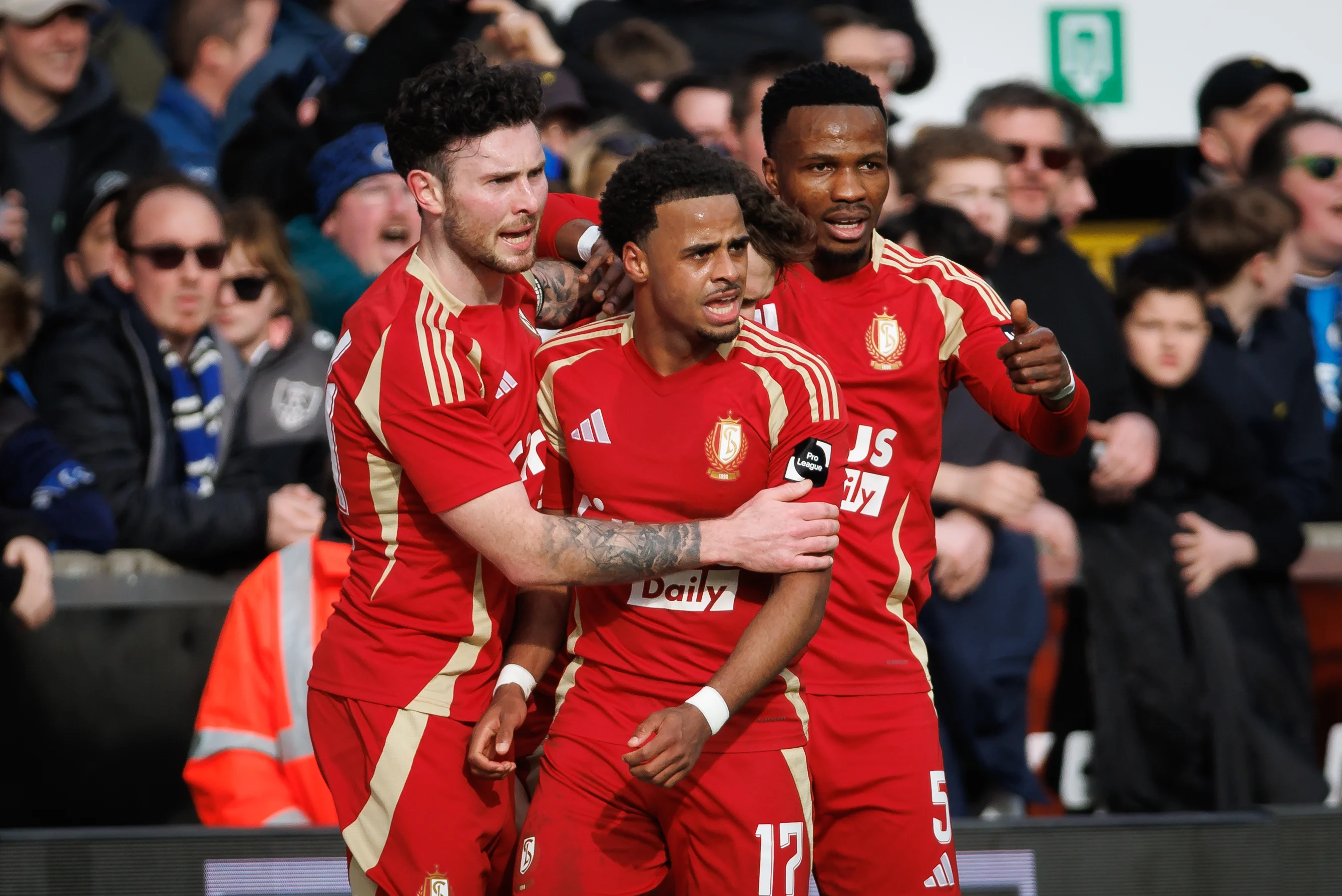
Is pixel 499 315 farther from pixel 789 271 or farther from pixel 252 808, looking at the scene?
pixel 252 808

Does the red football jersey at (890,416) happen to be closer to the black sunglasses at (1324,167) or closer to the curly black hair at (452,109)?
the curly black hair at (452,109)

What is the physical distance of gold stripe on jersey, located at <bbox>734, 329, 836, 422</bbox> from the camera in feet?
12.1

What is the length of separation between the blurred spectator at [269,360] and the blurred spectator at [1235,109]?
14.2 feet

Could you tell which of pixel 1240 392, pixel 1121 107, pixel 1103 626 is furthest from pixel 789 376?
pixel 1121 107

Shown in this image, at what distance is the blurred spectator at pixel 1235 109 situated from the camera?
802cm

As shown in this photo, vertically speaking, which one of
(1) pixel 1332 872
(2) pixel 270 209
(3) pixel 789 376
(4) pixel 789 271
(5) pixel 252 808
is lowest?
(1) pixel 1332 872

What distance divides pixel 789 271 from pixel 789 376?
497mm

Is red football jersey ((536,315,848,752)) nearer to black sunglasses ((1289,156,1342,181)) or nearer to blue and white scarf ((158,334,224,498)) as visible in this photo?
blue and white scarf ((158,334,224,498))

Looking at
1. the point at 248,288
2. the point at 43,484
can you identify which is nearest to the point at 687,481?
the point at 43,484

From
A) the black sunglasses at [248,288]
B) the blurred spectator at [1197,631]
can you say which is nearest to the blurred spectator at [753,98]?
the blurred spectator at [1197,631]

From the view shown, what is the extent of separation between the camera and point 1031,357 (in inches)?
146

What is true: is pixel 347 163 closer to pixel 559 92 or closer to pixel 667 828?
pixel 559 92

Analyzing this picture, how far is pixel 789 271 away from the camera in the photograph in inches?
162

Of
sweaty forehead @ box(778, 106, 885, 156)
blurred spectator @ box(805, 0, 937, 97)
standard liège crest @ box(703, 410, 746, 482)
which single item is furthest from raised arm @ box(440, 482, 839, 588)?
blurred spectator @ box(805, 0, 937, 97)
